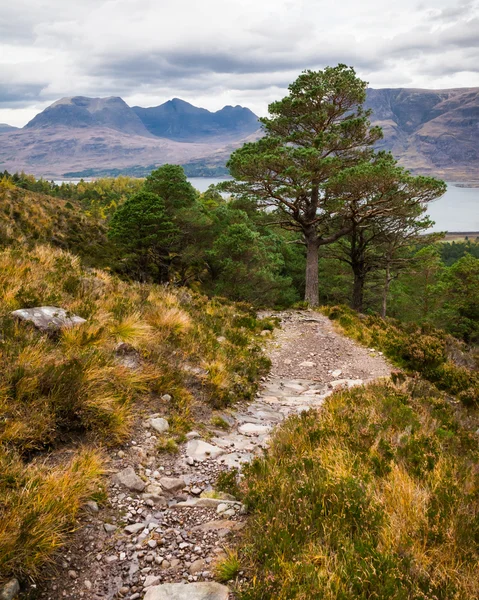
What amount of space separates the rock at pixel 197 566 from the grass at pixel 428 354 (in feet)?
24.1

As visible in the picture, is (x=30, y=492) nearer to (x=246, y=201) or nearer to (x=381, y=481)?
(x=381, y=481)

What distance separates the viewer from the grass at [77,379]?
282 cm

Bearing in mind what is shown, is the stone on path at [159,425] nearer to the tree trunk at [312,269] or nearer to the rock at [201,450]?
the rock at [201,450]

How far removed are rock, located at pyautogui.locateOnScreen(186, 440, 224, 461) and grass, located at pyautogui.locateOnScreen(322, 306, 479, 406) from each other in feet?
20.2

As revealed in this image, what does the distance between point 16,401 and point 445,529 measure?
4066 millimetres

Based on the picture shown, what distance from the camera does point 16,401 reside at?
12.3 ft

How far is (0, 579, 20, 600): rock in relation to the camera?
2.28 metres

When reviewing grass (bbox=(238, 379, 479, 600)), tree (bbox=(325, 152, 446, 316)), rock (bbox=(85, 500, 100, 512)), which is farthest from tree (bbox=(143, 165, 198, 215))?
rock (bbox=(85, 500, 100, 512))

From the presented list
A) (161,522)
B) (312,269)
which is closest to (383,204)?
(312,269)

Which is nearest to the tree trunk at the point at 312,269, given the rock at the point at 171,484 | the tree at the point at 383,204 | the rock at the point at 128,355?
the tree at the point at 383,204

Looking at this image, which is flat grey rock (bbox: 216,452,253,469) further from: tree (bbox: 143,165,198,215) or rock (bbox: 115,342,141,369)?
tree (bbox: 143,165,198,215)

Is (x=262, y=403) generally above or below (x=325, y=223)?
below

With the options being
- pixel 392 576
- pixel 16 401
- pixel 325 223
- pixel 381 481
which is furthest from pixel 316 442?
pixel 325 223

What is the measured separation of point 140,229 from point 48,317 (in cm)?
1725
